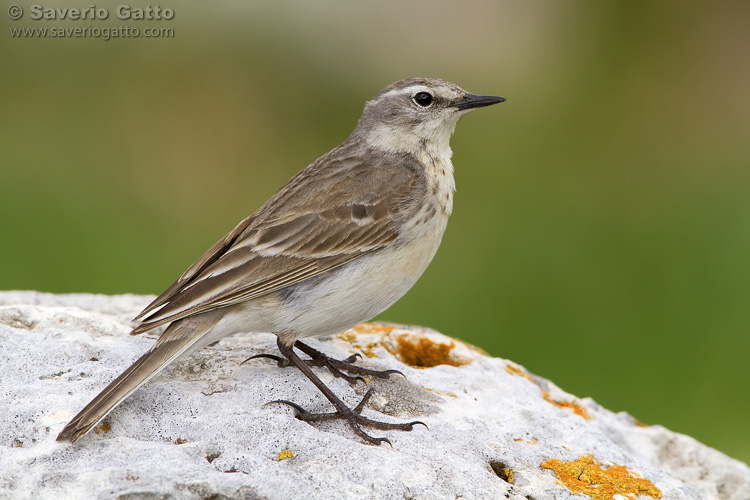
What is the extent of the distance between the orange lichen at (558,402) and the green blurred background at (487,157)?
7.98 feet

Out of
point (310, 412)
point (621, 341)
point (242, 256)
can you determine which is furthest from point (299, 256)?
point (621, 341)

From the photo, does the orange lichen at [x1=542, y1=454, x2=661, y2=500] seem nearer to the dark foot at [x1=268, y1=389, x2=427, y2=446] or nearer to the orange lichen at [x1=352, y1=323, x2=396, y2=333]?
the dark foot at [x1=268, y1=389, x2=427, y2=446]

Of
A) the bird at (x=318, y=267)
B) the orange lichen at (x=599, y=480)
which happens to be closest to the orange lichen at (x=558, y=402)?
the orange lichen at (x=599, y=480)

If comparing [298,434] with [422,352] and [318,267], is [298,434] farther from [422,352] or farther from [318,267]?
[422,352]

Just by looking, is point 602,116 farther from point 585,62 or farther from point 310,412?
point 310,412

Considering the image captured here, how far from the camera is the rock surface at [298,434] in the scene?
4344 millimetres

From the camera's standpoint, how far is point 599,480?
16.7ft

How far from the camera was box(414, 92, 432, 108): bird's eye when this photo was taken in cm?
666

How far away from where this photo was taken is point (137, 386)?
15.8ft

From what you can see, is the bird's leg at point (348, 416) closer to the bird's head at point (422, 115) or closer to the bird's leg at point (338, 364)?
the bird's leg at point (338, 364)

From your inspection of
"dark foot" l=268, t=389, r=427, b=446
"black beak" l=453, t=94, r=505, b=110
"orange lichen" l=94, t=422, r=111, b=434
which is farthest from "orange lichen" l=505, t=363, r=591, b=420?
"orange lichen" l=94, t=422, r=111, b=434

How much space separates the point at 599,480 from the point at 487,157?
25.5ft

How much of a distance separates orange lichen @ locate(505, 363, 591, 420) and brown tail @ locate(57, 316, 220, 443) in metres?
2.38

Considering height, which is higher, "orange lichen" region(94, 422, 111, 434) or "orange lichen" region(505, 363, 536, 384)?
"orange lichen" region(505, 363, 536, 384)
